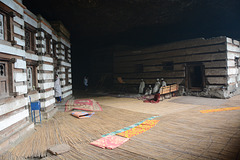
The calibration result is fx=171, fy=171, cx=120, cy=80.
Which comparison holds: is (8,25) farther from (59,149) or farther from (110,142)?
(110,142)

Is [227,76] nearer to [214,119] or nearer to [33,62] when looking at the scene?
[214,119]

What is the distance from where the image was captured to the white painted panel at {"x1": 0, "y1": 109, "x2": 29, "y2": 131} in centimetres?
437

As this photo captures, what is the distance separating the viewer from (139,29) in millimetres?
18781

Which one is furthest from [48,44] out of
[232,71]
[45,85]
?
[232,71]

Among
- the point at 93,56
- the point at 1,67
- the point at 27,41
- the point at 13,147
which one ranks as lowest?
the point at 13,147

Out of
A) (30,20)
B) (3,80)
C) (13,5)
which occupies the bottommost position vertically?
(3,80)

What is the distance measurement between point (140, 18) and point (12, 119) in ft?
45.7

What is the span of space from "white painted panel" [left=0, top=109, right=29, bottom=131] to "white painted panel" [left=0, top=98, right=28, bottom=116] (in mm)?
211

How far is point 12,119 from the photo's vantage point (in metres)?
4.80

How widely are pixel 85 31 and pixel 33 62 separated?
12522 millimetres

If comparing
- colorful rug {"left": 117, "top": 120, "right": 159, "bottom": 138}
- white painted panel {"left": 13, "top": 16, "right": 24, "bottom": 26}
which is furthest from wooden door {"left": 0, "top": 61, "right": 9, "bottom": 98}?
colorful rug {"left": 117, "top": 120, "right": 159, "bottom": 138}

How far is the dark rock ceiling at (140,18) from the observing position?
13.0m

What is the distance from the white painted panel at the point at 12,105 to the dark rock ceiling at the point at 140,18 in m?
9.08

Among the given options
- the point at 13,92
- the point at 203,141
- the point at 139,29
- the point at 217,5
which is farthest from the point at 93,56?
the point at 203,141
